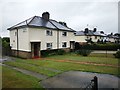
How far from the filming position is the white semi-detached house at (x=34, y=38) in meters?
23.0

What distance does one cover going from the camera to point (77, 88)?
905cm

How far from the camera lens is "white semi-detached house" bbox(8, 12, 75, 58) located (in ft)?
75.5

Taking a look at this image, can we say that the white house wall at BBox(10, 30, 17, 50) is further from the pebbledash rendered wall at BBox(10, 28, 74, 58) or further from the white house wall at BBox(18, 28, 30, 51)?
the white house wall at BBox(18, 28, 30, 51)

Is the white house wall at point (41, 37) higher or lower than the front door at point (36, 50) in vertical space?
higher

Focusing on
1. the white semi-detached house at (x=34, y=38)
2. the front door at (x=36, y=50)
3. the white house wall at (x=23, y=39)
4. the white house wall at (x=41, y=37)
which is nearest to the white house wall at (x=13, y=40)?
the white semi-detached house at (x=34, y=38)

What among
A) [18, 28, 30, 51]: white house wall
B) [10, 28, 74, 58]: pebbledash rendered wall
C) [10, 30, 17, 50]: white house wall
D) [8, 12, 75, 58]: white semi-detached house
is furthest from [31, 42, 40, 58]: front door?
[10, 30, 17, 50]: white house wall

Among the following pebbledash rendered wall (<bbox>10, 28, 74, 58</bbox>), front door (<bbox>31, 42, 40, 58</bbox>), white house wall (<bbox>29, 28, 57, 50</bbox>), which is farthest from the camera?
front door (<bbox>31, 42, 40, 58</bbox>)

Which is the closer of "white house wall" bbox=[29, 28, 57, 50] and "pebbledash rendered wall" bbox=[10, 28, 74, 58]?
"pebbledash rendered wall" bbox=[10, 28, 74, 58]

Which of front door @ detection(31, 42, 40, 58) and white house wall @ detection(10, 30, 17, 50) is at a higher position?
white house wall @ detection(10, 30, 17, 50)

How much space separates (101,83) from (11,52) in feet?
72.4

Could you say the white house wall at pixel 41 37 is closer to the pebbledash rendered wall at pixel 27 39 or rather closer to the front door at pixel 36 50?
the pebbledash rendered wall at pixel 27 39

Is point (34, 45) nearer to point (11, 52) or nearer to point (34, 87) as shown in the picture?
point (11, 52)

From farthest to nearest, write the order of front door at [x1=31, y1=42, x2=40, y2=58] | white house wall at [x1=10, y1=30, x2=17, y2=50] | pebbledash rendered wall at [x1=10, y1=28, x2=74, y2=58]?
white house wall at [x1=10, y1=30, x2=17, y2=50] < front door at [x1=31, y1=42, x2=40, y2=58] < pebbledash rendered wall at [x1=10, y1=28, x2=74, y2=58]

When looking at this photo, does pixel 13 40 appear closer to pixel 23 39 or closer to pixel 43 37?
pixel 23 39
